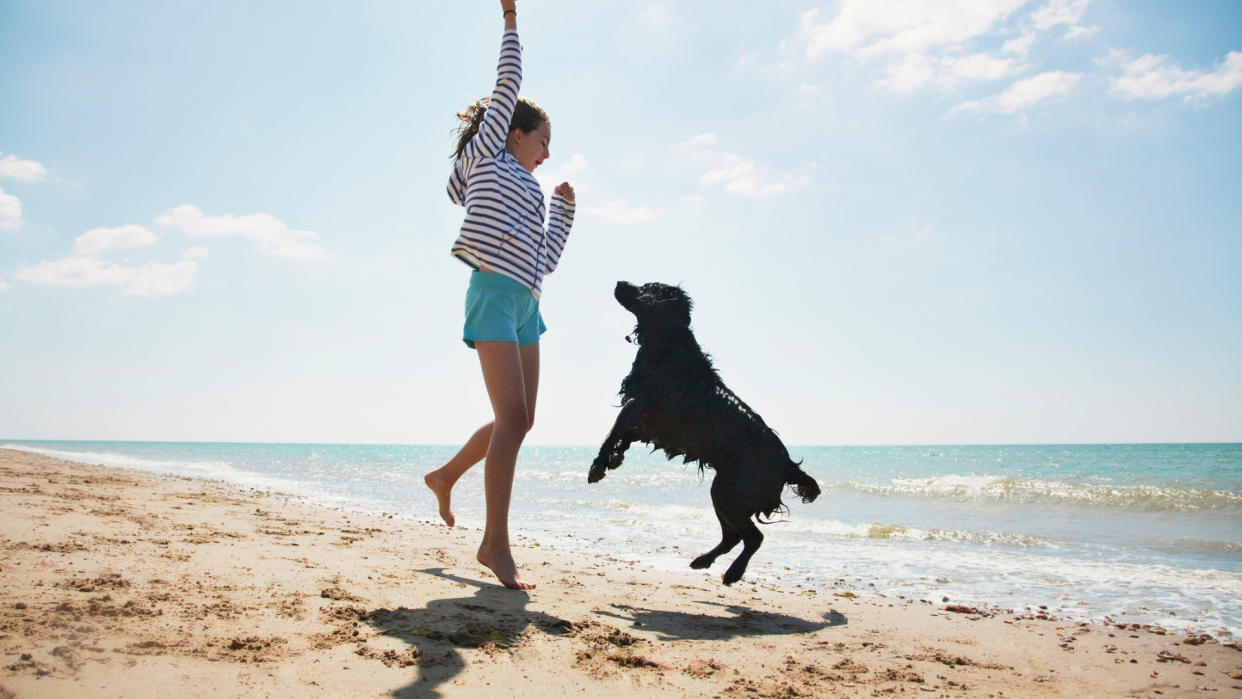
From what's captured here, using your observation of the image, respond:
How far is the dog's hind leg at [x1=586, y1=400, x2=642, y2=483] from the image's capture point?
3.47 m

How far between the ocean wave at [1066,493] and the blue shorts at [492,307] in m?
10.4

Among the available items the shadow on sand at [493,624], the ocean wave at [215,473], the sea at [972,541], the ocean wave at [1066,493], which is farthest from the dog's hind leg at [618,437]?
the ocean wave at [1066,493]

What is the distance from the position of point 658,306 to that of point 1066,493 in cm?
1115

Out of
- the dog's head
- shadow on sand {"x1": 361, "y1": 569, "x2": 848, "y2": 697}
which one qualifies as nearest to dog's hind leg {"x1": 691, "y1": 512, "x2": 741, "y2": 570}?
shadow on sand {"x1": 361, "y1": 569, "x2": 848, "y2": 697}

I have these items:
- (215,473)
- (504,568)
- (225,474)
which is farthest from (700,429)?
(215,473)

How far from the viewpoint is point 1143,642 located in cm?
298

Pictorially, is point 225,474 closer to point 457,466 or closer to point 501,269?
point 457,466

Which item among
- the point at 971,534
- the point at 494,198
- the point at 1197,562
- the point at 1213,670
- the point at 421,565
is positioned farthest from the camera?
the point at 971,534

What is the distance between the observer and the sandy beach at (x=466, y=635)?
1.80m

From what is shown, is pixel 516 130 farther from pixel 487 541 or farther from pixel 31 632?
pixel 31 632

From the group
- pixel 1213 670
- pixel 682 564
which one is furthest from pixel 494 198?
pixel 1213 670

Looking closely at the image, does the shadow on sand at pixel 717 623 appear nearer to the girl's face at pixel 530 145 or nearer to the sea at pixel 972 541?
the sea at pixel 972 541

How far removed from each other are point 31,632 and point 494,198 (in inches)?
85.9

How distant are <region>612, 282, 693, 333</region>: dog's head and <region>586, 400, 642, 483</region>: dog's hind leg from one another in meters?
0.45
